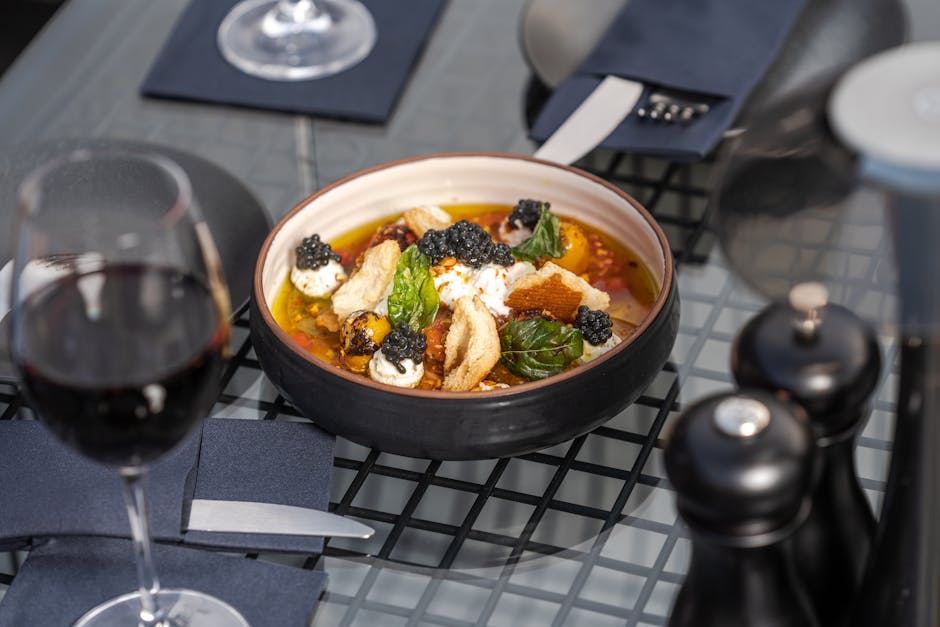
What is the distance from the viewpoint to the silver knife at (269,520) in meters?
1.05

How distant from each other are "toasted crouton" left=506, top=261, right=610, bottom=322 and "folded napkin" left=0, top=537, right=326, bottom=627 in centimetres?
31

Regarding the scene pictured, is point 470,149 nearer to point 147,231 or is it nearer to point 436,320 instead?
point 436,320

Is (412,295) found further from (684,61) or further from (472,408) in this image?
(684,61)

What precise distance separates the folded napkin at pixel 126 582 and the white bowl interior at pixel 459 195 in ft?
0.99

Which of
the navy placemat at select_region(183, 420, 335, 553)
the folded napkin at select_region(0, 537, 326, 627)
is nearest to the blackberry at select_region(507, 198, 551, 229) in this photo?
the navy placemat at select_region(183, 420, 335, 553)

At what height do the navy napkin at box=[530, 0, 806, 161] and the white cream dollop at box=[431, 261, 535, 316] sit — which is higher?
the white cream dollop at box=[431, 261, 535, 316]

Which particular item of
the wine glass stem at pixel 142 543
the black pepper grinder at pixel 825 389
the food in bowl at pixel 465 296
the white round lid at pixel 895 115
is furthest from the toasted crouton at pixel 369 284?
the white round lid at pixel 895 115

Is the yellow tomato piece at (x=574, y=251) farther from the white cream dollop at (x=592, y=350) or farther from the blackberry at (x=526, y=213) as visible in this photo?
the white cream dollop at (x=592, y=350)

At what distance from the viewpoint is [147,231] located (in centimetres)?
80

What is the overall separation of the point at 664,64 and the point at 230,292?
0.56m

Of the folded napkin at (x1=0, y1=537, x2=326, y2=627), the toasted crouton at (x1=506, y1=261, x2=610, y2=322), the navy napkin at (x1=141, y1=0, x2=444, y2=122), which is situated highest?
the toasted crouton at (x1=506, y1=261, x2=610, y2=322)

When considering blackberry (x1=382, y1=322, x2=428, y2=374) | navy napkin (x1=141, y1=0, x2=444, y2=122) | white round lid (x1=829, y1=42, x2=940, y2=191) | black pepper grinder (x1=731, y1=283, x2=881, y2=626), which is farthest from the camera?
navy napkin (x1=141, y1=0, x2=444, y2=122)

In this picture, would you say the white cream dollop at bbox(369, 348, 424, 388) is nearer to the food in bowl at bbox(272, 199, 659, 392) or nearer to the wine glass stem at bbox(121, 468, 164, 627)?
the food in bowl at bbox(272, 199, 659, 392)

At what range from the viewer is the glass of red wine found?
0.81 m
